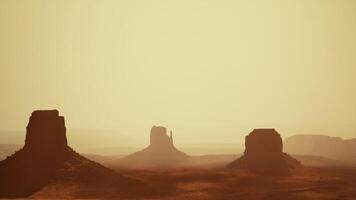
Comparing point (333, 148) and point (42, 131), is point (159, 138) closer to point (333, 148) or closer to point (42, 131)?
point (333, 148)

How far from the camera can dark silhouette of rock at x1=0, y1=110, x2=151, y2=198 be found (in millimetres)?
61594

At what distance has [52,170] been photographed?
212 ft

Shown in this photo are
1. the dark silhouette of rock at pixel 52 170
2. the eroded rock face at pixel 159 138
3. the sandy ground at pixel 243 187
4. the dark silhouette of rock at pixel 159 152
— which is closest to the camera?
the dark silhouette of rock at pixel 52 170

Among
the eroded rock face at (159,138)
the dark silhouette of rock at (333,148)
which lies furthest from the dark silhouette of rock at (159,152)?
the dark silhouette of rock at (333,148)

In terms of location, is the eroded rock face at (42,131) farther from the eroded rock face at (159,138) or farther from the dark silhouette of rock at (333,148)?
the dark silhouette of rock at (333,148)

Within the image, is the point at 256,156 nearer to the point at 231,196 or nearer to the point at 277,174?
the point at 277,174

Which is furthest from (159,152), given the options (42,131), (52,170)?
(52,170)

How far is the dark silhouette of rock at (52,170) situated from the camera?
61594 mm

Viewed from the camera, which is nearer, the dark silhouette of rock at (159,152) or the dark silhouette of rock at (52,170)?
the dark silhouette of rock at (52,170)

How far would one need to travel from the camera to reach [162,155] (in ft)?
478

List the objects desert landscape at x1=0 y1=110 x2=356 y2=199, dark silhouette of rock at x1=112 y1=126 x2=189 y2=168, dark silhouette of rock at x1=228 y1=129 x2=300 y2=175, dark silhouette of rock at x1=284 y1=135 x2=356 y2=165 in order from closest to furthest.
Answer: desert landscape at x1=0 y1=110 x2=356 y2=199 < dark silhouette of rock at x1=228 y1=129 x2=300 y2=175 < dark silhouette of rock at x1=112 y1=126 x2=189 y2=168 < dark silhouette of rock at x1=284 y1=135 x2=356 y2=165

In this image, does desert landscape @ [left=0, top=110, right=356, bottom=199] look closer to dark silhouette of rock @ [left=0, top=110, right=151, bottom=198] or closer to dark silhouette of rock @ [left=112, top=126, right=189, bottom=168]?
dark silhouette of rock @ [left=0, top=110, right=151, bottom=198]

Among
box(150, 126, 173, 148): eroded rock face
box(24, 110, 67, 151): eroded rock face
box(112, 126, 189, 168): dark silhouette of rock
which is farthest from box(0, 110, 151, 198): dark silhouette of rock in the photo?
box(150, 126, 173, 148): eroded rock face

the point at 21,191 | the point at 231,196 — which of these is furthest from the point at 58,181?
the point at 231,196
